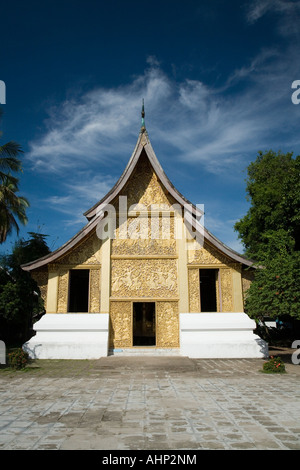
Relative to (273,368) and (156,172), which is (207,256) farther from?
(273,368)

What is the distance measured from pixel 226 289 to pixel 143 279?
9.43ft

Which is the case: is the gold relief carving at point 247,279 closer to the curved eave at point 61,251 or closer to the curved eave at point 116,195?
the curved eave at point 116,195

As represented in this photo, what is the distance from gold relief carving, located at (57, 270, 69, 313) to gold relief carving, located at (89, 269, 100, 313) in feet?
2.72

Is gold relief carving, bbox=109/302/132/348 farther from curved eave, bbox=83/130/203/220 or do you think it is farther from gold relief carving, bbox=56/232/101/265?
curved eave, bbox=83/130/203/220

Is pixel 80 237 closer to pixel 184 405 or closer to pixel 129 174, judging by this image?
pixel 129 174

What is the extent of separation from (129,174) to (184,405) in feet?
25.2

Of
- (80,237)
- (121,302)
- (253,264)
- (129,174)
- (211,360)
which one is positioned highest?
(129,174)

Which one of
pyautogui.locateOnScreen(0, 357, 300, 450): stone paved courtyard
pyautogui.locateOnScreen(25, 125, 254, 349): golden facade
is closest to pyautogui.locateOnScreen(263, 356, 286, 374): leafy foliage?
pyautogui.locateOnScreen(0, 357, 300, 450): stone paved courtyard

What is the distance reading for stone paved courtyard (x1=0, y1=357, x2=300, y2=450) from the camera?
370cm

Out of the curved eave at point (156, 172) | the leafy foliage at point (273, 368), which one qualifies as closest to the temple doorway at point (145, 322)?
the curved eave at point (156, 172)

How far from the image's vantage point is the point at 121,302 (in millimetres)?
10352

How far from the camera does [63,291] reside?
10.4 m
